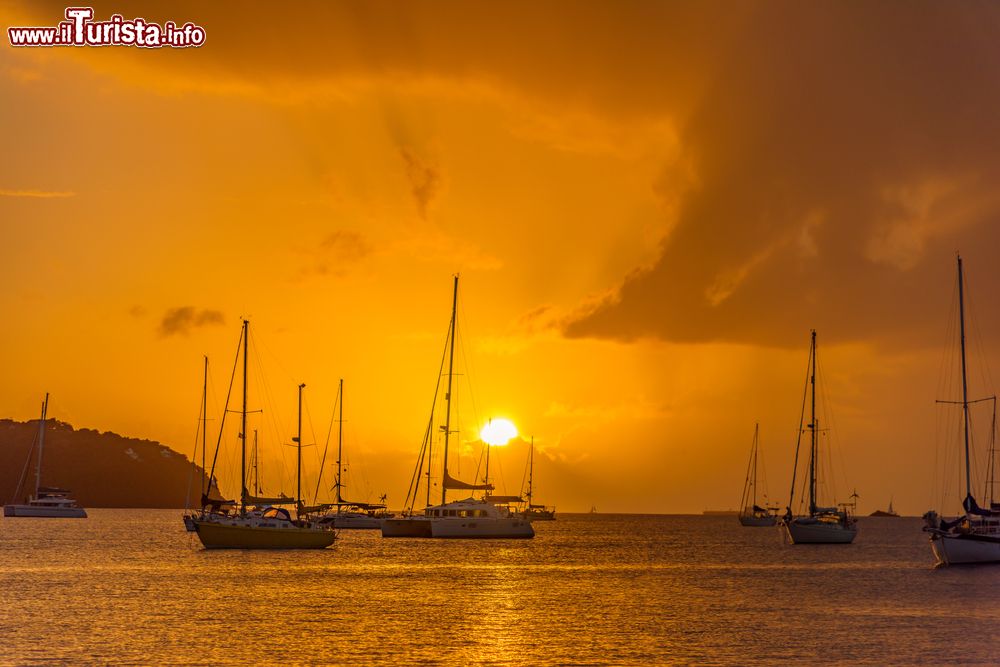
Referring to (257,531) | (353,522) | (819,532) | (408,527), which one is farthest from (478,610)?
(353,522)

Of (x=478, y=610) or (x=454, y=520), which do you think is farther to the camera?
(x=454, y=520)

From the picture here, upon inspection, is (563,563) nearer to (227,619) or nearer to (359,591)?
(359,591)

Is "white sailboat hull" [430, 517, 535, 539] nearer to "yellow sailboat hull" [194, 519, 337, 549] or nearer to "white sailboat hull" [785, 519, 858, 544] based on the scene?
"yellow sailboat hull" [194, 519, 337, 549]

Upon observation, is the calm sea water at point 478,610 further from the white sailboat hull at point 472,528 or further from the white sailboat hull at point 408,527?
the white sailboat hull at point 408,527

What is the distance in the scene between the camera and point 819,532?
140 m

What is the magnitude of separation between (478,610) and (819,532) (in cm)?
8625

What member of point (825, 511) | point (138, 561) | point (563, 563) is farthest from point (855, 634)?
point (825, 511)

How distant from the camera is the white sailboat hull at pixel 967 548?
90.9m

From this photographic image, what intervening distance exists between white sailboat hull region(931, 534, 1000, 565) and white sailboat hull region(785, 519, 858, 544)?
44.4m

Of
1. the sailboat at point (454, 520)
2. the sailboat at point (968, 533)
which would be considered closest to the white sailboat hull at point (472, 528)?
the sailboat at point (454, 520)

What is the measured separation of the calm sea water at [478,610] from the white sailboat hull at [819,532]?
27.8 m

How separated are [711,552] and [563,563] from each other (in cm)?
3713

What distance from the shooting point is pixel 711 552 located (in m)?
138

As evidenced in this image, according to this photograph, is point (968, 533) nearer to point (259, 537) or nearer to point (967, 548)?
point (967, 548)
